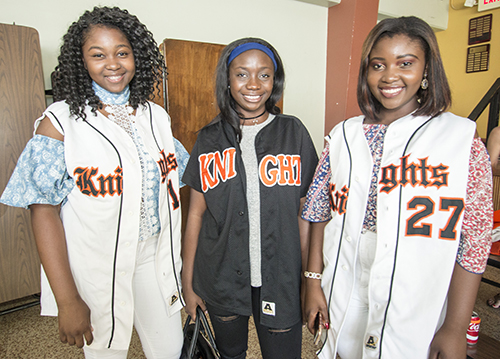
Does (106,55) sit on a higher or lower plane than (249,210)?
higher

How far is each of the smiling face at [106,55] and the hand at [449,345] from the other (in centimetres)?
126

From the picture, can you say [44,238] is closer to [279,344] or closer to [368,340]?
[279,344]

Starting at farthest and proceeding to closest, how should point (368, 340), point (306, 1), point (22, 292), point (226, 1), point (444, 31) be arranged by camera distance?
point (444, 31) → point (306, 1) → point (226, 1) → point (22, 292) → point (368, 340)

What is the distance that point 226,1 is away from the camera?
2.96m

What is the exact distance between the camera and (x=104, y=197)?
1.00 metres

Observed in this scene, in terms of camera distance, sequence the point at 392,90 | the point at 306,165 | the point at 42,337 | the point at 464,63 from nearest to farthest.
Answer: the point at 392,90 → the point at 306,165 → the point at 42,337 → the point at 464,63

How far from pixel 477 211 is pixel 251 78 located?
2.71 feet

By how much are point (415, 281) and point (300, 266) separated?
15.7 inches

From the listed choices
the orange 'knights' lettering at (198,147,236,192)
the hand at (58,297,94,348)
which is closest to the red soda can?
the orange 'knights' lettering at (198,147,236,192)

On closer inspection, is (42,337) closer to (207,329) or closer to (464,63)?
(207,329)

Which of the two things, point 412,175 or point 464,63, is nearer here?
point 412,175

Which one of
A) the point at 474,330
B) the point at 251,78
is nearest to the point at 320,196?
the point at 251,78

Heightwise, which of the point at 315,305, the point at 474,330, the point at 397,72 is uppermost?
the point at 397,72

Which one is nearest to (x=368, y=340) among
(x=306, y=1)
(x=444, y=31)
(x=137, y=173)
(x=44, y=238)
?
(x=137, y=173)
